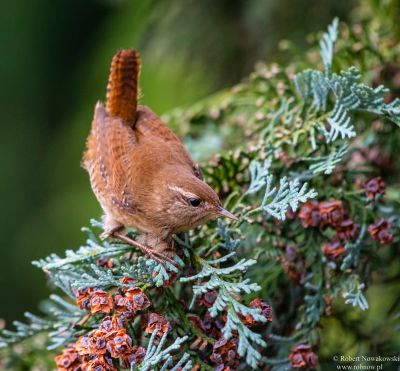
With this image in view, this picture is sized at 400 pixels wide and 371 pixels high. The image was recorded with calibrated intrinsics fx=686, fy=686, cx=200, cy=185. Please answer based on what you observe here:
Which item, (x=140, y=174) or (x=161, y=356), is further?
(x=140, y=174)

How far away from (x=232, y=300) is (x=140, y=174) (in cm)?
81

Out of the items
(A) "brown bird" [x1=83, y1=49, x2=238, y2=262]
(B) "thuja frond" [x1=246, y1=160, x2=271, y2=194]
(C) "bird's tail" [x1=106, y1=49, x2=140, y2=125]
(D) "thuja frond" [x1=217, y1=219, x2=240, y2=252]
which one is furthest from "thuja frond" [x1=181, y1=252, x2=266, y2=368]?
(C) "bird's tail" [x1=106, y1=49, x2=140, y2=125]

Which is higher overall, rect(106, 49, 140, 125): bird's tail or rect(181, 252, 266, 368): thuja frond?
rect(106, 49, 140, 125): bird's tail

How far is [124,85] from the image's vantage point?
9.28 ft

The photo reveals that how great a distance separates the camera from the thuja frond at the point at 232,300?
1.86 meters

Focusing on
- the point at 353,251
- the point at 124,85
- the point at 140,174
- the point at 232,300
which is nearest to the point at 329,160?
the point at 353,251

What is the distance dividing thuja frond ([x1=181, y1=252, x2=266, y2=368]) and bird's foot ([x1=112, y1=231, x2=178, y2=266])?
112 millimetres

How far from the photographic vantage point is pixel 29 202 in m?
6.11

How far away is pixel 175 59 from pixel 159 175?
4.48 ft

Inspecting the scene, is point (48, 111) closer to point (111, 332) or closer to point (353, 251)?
point (353, 251)

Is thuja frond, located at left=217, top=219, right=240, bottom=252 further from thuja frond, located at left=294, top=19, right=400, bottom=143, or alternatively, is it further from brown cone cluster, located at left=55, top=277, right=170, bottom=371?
thuja frond, located at left=294, top=19, right=400, bottom=143

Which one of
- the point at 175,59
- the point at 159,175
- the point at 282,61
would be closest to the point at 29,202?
the point at 175,59

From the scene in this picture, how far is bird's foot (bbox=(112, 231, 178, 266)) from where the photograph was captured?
2.10 meters

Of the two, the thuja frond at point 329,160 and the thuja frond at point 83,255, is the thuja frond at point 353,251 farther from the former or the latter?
the thuja frond at point 83,255
